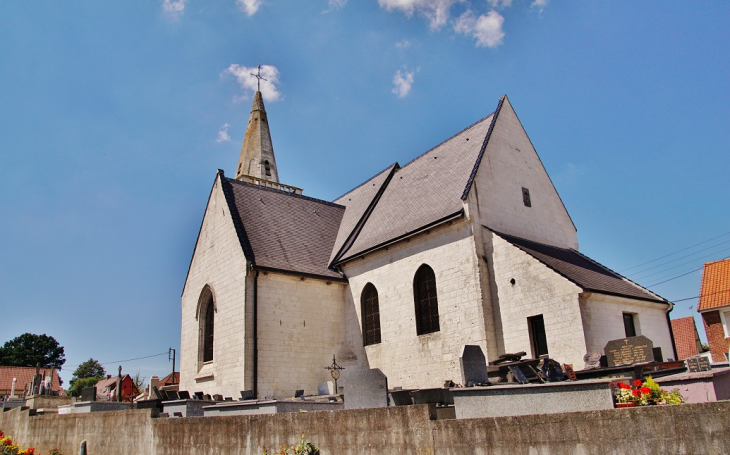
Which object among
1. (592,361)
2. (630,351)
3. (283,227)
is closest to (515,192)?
(592,361)

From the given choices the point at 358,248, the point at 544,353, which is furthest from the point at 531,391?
the point at 358,248

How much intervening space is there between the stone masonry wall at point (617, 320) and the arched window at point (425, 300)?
16.9 ft

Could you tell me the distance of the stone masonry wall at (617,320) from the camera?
15.0 m

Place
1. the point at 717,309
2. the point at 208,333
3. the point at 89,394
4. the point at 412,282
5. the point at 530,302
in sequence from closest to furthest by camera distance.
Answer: the point at 530,302
the point at 89,394
the point at 412,282
the point at 208,333
the point at 717,309

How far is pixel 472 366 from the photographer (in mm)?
10289

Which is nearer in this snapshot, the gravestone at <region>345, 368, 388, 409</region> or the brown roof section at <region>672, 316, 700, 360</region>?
the gravestone at <region>345, 368, 388, 409</region>

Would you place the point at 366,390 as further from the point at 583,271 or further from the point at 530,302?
the point at 583,271

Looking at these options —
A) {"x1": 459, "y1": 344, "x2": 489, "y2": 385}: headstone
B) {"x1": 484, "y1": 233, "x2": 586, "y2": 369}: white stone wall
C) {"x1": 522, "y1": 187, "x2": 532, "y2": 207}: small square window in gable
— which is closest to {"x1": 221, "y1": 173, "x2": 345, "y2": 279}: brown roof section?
{"x1": 484, "y1": 233, "x2": 586, "y2": 369}: white stone wall

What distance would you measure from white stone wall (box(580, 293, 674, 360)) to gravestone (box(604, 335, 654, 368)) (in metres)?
1.63

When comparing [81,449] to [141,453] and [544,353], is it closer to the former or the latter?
[141,453]

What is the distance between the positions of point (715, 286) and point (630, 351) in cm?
2177

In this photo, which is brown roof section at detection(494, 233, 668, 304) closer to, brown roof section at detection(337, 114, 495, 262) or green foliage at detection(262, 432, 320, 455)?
brown roof section at detection(337, 114, 495, 262)

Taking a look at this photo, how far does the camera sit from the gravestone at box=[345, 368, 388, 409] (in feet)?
32.2

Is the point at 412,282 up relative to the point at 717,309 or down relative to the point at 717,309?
up
